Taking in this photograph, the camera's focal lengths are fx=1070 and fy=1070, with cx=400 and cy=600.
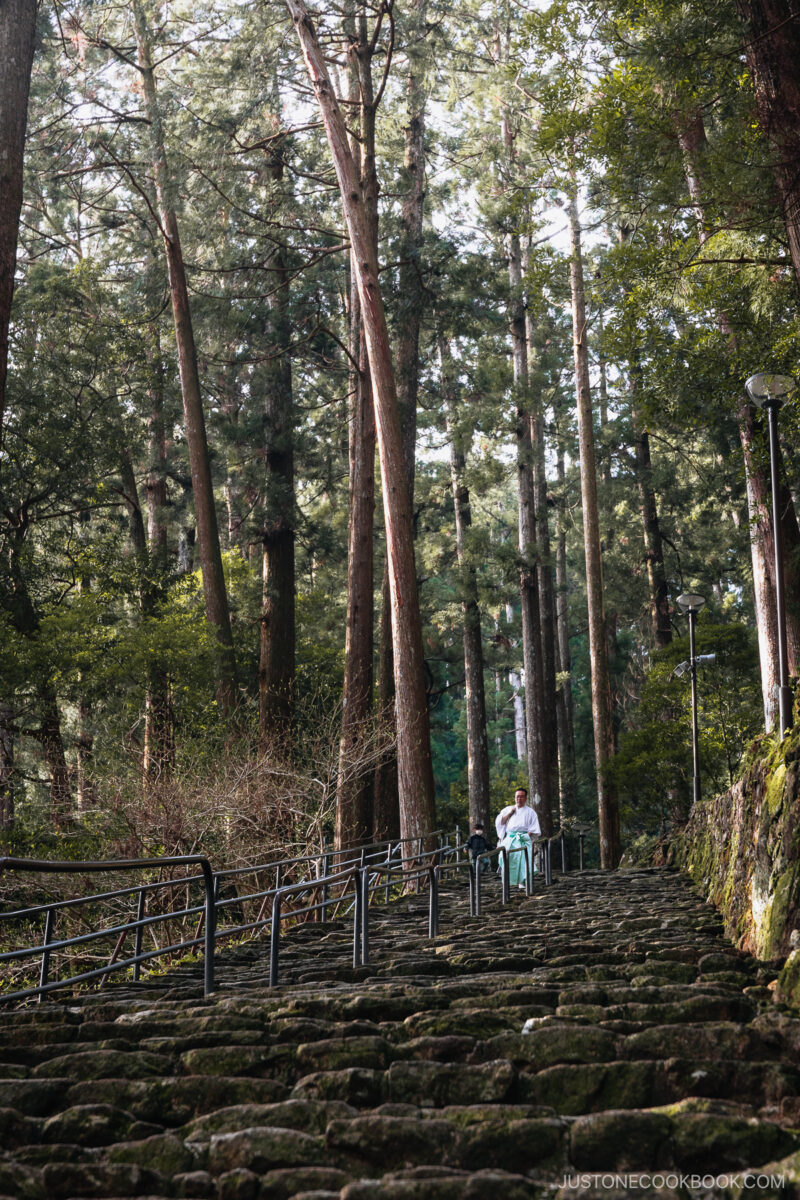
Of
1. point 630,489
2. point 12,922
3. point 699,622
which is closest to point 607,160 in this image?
point 12,922

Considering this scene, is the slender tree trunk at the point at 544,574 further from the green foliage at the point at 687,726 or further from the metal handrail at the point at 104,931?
the metal handrail at the point at 104,931

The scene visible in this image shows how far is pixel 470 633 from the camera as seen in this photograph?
87.5 ft

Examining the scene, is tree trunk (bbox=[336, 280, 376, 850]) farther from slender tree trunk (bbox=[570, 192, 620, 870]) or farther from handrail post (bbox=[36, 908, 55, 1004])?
handrail post (bbox=[36, 908, 55, 1004])

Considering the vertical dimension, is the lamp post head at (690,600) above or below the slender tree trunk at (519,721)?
below

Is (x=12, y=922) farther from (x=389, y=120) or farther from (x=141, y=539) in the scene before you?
(x=389, y=120)

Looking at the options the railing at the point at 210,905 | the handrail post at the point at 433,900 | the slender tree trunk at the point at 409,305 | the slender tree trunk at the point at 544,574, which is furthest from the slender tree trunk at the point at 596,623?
the handrail post at the point at 433,900

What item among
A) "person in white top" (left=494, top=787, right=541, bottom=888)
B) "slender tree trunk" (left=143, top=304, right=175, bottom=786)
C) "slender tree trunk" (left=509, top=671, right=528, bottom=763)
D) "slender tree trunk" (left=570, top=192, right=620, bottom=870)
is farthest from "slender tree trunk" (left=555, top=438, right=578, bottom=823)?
"person in white top" (left=494, top=787, right=541, bottom=888)

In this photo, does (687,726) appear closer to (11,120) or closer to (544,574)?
(544,574)

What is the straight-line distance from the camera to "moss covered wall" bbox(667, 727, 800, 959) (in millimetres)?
5801

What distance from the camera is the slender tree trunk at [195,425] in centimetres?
1975

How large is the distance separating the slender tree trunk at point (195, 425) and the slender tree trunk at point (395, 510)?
5.32m

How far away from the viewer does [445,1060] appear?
4.21 meters

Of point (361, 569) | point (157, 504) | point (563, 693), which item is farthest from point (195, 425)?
point (563, 693)

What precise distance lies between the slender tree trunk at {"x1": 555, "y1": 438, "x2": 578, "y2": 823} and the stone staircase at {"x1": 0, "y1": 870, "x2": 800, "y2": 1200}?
25149 millimetres
